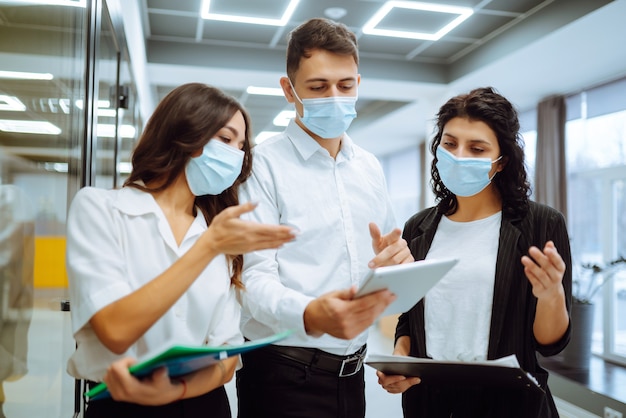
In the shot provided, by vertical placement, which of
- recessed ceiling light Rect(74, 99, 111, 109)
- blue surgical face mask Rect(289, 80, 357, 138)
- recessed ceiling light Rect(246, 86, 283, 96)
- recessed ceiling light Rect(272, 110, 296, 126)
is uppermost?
recessed ceiling light Rect(246, 86, 283, 96)

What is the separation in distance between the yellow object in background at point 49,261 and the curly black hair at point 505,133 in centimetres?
123

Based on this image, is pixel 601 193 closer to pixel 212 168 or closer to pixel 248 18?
pixel 248 18

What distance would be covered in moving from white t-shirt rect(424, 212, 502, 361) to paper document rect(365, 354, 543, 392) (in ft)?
0.49

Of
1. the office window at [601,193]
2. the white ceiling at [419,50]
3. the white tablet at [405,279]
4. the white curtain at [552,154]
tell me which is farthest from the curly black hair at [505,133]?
the white curtain at [552,154]

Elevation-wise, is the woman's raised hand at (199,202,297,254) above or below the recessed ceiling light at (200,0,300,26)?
below

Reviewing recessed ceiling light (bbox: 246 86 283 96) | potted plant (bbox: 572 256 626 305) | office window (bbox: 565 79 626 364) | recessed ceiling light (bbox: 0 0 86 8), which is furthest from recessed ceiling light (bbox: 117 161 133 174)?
office window (bbox: 565 79 626 364)

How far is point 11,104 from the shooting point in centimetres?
115

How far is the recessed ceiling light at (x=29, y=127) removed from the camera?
44.5 inches

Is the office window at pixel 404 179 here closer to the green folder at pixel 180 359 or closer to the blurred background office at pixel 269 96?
the blurred background office at pixel 269 96

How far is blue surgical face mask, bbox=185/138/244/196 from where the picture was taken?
51.8 inches

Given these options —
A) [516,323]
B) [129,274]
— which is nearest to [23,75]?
[129,274]

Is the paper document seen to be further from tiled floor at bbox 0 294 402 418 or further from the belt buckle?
tiled floor at bbox 0 294 402 418

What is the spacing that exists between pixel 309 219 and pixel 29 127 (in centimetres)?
74

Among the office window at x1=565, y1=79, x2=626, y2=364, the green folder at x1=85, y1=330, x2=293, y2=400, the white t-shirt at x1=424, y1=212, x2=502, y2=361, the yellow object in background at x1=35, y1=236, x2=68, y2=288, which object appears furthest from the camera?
the office window at x1=565, y1=79, x2=626, y2=364
